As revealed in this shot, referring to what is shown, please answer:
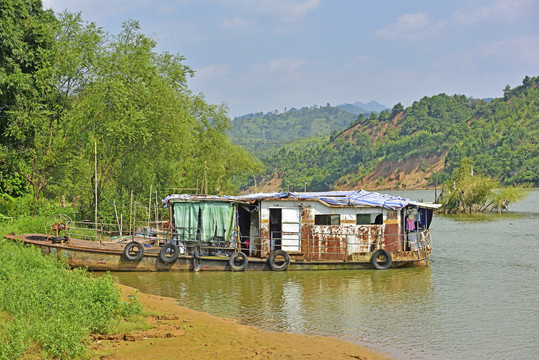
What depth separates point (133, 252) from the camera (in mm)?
21141

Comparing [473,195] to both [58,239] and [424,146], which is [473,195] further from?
[424,146]

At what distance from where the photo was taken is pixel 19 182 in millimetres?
28094

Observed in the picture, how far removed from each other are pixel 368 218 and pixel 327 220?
1606 mm

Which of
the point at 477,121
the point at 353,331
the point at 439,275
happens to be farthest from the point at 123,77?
the point at 477,121

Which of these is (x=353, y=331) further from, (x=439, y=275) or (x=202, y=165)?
(x=202, y=165)

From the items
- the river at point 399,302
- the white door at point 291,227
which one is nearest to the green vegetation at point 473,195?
the river at point 399,302

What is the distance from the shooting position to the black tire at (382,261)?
70.9 ft

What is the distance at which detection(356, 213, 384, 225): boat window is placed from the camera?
2186cm

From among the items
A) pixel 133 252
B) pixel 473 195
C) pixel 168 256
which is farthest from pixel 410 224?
pixel 473 195

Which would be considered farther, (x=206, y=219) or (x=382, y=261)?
(x=206, y=219)

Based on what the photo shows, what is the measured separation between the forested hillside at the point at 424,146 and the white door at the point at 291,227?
87.6m

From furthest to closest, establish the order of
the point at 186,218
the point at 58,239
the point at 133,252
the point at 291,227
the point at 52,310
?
the point at 186,218 < the point at 291,227 < the point at 133,252 < the point at 58,239 < the point at 52,310

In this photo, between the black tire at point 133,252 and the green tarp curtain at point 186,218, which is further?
the green tarp curtain at point 186,218

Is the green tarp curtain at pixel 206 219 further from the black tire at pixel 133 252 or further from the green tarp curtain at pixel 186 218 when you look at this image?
the black tire at pixel 133 252
